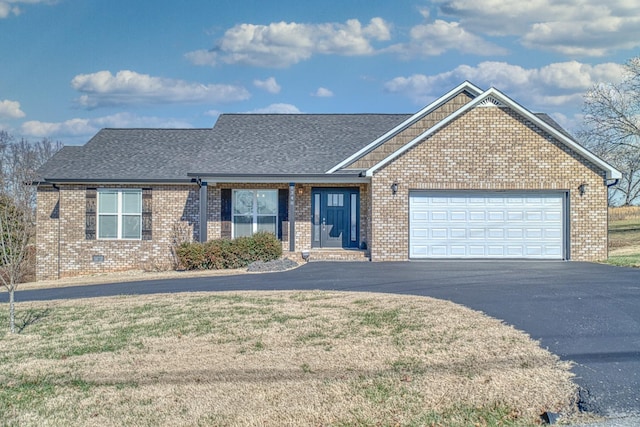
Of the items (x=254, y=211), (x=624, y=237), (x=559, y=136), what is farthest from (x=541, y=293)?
(x=624, y=237)

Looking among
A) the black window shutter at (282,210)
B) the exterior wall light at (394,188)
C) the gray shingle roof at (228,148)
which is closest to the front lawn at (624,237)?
the gray shingle roof at (228,148)

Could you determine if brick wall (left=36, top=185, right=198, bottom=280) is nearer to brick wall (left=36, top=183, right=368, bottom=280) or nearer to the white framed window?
brick wall (left=36, top=183, right=368, bottom=280)

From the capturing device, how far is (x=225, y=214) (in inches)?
806

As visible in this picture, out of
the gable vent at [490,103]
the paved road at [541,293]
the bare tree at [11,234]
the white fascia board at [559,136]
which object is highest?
the gable vent at [490,103]

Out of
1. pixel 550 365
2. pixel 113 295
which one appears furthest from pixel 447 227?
pixel 550 365

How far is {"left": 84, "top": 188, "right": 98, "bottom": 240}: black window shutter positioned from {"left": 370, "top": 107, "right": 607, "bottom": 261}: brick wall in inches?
399

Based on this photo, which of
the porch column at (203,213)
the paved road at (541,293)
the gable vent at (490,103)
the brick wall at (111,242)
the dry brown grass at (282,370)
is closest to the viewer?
the dry brown grass at (282,370)

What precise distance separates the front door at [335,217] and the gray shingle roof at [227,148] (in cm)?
124

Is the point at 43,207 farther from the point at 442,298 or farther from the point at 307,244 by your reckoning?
the point at 442,298

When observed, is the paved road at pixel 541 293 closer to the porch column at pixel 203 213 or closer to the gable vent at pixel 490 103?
the porch column at pixel 203 213

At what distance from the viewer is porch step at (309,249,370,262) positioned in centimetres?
1916

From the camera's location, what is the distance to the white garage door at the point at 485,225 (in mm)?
18062

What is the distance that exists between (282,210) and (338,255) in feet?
9.21

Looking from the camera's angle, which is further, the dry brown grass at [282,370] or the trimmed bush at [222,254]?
the trimmed bush at [222,254]
